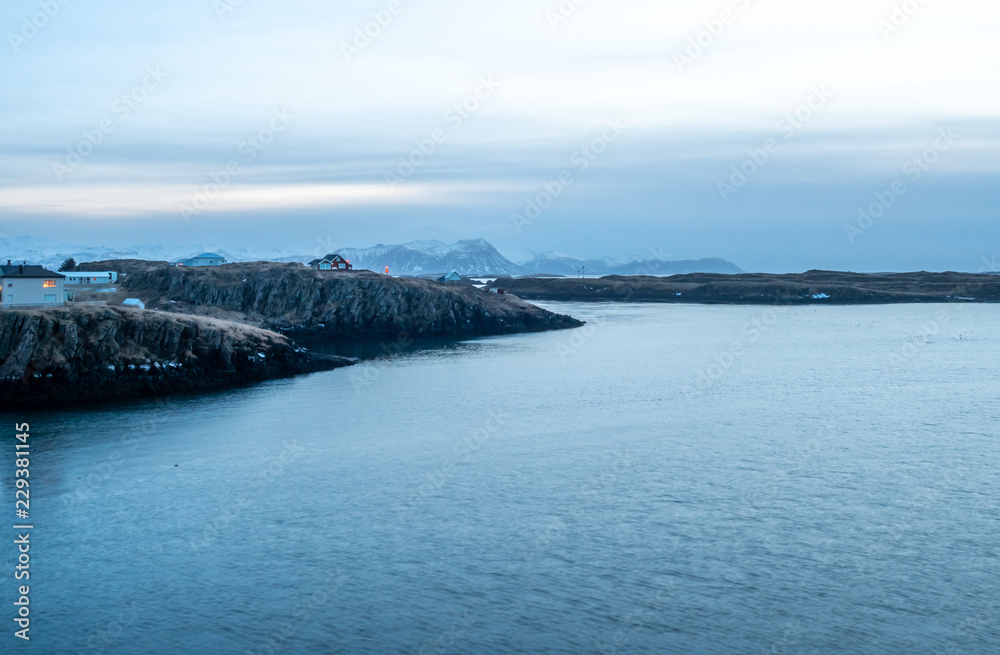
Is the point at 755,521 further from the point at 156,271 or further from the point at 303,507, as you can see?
the point at 156,271

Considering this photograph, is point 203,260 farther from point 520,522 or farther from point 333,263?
point 520,522

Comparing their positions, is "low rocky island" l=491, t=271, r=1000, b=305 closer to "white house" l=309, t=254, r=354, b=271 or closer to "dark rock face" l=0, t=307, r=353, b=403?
"white house" l=309, t=254, r=354, b=271

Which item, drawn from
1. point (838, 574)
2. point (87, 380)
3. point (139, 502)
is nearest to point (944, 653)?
point (838, 574)

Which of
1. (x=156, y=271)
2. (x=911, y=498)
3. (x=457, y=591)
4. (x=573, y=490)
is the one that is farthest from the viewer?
(x=156, y=271)

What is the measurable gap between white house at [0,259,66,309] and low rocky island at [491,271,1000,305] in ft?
404

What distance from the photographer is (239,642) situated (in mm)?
17594

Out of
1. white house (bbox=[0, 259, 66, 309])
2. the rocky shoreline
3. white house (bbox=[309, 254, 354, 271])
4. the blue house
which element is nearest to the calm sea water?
the rocky shoreline

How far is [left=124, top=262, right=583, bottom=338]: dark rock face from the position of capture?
84.2 m

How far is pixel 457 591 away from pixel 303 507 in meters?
8.63

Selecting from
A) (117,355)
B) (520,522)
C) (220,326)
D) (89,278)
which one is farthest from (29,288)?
(89,278)

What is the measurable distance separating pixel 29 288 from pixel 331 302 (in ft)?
121

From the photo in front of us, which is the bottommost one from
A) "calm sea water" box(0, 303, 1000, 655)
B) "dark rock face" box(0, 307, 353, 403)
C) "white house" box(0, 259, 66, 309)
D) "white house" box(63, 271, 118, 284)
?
"calm sea water" box(0, 303, 1000, 655)

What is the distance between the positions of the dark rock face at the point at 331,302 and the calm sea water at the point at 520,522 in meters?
36.4

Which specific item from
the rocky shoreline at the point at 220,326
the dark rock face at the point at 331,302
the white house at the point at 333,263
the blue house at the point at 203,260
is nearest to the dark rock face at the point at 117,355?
the rocky shoreline at the point at 220,326
